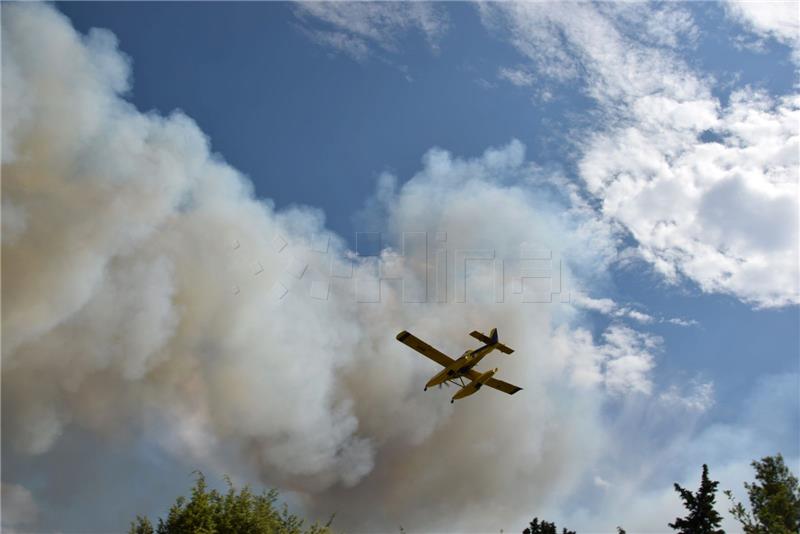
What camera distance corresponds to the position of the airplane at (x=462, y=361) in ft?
168

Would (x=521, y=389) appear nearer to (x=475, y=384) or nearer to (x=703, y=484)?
(x=475, y=384)

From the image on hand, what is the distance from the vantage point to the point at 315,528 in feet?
150

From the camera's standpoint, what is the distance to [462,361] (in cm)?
5222

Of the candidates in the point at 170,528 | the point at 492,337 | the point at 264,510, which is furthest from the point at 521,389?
the point at 170,528

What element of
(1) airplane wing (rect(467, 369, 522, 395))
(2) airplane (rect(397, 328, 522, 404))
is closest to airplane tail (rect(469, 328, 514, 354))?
(2) airplane (rect(397, 328, 522, 404))

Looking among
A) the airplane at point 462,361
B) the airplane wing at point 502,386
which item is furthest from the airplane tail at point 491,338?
the airplane wing at point 502,386

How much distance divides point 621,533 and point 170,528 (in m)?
36.4

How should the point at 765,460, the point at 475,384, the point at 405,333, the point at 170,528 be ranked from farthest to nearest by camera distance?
the point at 765,460, the point at 475,384, the point at 405,333, the point at 170,528

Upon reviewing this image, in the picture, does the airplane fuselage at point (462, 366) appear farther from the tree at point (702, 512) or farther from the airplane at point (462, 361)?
the tree at point (702, 512)

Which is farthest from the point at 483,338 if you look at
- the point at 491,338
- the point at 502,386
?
the point at 502,386

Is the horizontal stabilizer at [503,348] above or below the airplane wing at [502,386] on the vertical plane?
below

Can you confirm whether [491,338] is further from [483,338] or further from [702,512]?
[702,512]

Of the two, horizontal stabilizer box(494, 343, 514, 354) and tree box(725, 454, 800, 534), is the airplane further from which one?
tree box(725, 454, 800, 534)

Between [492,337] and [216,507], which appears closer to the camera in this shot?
[216,507]
